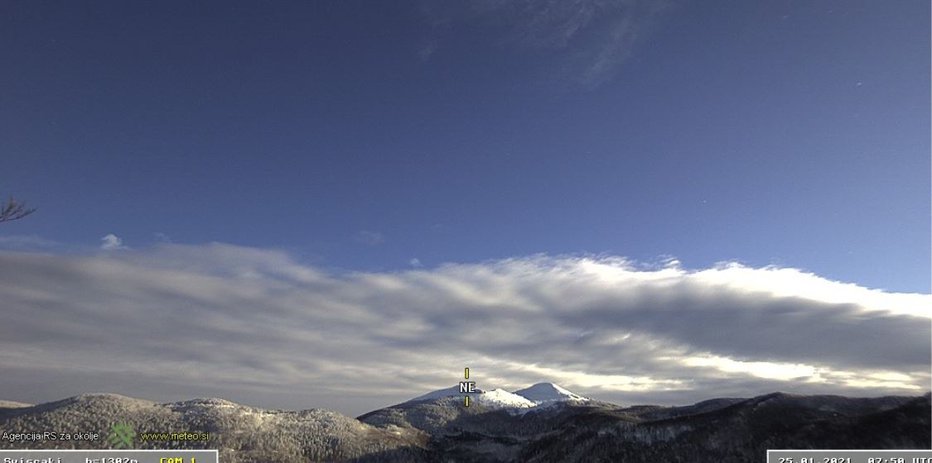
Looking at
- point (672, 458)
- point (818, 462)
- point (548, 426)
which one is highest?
point (818, 462)

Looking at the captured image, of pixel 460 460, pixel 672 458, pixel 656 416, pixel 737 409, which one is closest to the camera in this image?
pixel 672 458

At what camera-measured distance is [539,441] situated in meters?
120

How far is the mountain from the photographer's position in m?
75.0

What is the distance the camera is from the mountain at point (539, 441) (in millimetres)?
75000

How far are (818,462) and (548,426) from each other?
130m

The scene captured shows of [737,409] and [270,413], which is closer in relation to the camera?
[737,409]

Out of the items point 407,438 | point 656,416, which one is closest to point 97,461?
point 407,438

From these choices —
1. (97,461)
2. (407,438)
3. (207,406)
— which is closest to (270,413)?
(207,406)

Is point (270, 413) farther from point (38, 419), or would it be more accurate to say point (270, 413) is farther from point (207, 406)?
point (38, 419)

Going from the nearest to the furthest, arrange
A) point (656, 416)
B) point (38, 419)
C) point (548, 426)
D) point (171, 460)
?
point (171, 460), point (38, 419), point (656, 416), point (548, 426)

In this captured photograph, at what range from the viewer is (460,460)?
114 metres

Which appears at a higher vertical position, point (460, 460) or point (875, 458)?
point (875, 458)

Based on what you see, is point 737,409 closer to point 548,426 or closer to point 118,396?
point 548,426

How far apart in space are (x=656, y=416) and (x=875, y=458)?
9208 centimetres
